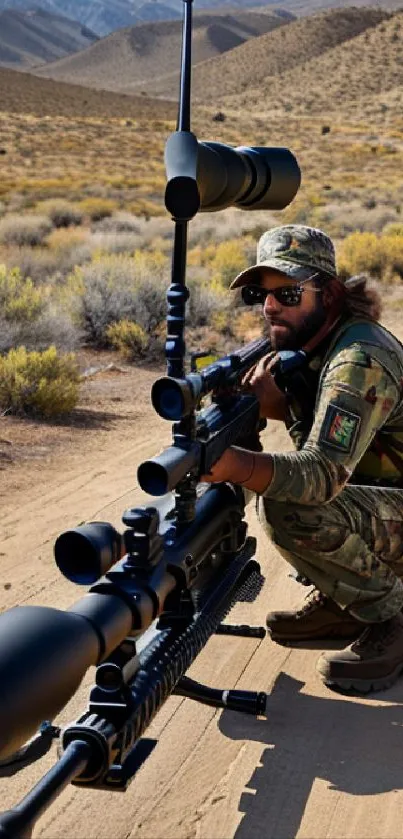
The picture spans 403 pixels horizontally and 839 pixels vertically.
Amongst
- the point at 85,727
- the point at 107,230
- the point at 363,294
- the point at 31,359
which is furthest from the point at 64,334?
the point at 107,230

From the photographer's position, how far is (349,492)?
13.6ft

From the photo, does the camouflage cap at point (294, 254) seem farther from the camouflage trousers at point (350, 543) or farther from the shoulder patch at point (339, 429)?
the camouflage trousers at point (350, 543)

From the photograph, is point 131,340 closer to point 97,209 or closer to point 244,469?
point 244,469

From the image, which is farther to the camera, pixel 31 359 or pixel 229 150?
pixel 31 359

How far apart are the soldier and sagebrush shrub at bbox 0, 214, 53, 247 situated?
1578cm

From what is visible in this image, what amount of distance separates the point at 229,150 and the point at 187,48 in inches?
15.6

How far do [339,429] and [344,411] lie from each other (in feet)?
0.22

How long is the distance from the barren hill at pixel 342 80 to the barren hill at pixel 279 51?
5.87m

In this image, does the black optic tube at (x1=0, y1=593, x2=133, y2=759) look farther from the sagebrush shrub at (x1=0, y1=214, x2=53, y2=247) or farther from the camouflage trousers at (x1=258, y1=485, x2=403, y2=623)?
the sagebrush shrub at (x1=0, y1=214, x2=53, y2=247)

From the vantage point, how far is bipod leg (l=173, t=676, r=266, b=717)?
389cm

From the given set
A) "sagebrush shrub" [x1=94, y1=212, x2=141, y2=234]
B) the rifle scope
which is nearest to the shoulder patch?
the rifle scope

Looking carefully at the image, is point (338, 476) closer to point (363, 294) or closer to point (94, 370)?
point (363, 294)

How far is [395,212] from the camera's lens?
1014 inches

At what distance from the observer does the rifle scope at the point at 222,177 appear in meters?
2.81
